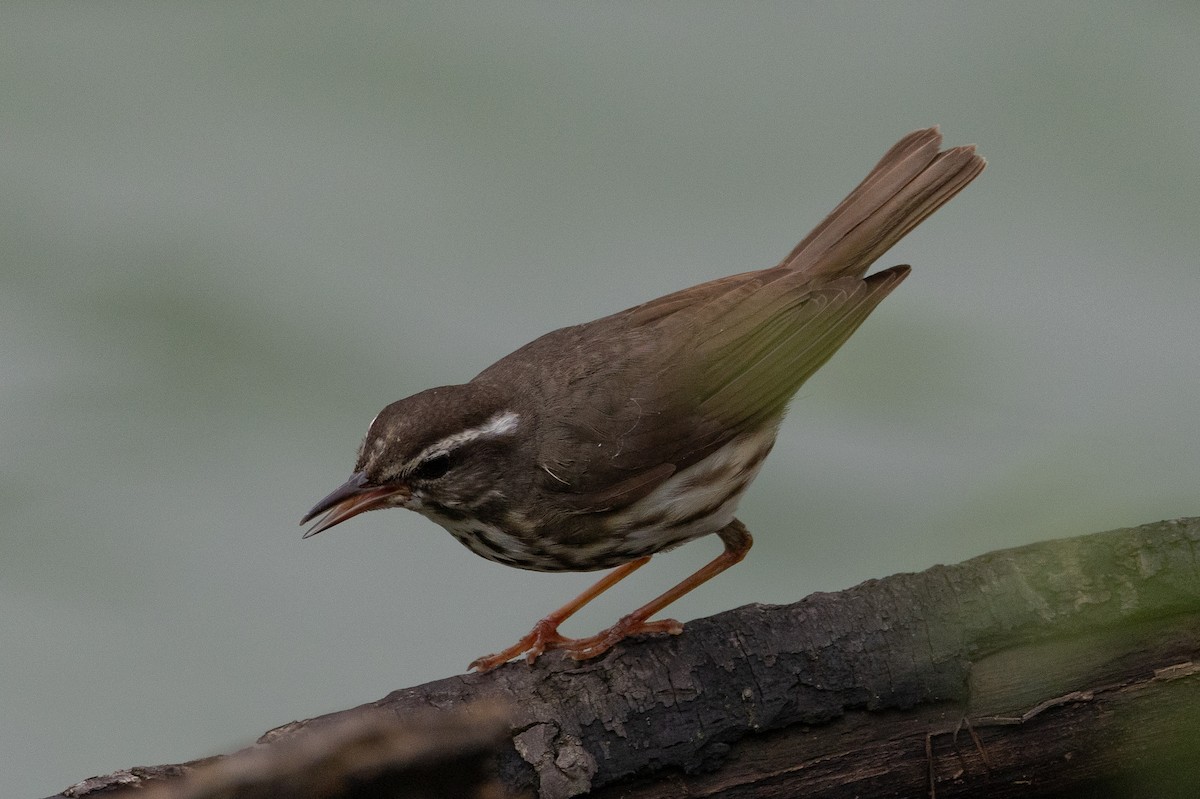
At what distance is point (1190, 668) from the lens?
3873 millimetres

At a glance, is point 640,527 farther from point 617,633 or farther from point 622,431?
point 617,633

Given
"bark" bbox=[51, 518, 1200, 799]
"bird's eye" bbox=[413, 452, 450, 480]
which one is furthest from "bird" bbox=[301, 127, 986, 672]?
"bark" bbox=[51, 518, 1200, 799]

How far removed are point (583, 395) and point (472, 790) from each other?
170 cm

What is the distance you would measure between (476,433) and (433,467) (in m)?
0.20

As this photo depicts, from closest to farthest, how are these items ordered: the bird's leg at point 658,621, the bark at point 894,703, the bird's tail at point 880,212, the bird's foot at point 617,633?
the bark at point 894,703 < the bird's foot at point 617,633 < the bird's leg at point 658,621 < the bird's tail at point 880,212

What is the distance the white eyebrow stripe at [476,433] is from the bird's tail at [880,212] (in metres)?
1.54

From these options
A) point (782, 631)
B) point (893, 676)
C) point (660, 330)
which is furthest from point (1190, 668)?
point (660, 330)

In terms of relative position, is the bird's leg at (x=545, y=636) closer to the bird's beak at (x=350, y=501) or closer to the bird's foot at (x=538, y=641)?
the bird's foot at (x=538, y=641)

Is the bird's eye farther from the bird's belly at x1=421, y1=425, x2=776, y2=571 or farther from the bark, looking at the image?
the bark

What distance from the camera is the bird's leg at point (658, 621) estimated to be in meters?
4.49

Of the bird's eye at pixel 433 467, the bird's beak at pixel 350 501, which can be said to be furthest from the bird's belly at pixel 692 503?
the bird's beak at pixel 350 501

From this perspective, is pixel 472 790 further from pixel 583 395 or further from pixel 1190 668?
pixel 1190 668

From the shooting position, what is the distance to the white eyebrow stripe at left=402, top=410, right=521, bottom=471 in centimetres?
457

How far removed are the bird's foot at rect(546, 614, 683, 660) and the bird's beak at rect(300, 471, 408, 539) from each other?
0.84m
